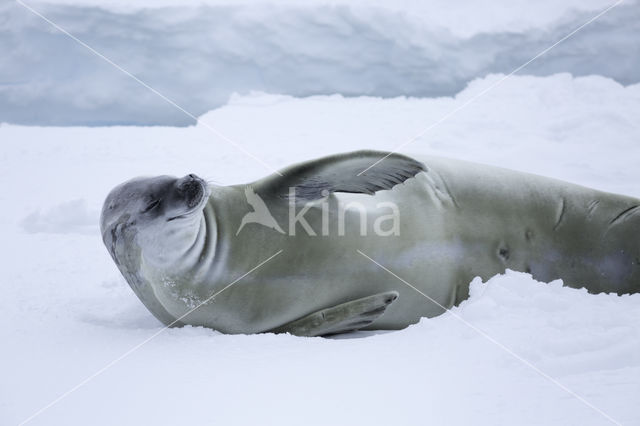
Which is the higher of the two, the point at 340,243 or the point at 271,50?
the point at 271,50

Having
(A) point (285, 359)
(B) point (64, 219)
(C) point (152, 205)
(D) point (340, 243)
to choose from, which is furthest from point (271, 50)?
(A) point (285, 359)

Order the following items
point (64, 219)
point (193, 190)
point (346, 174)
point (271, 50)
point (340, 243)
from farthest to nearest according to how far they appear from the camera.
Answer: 1. point (271, 50)
2. point (64, 219)
3. point (340, 243)
4. point (346, 174)
5. point (193, 190)

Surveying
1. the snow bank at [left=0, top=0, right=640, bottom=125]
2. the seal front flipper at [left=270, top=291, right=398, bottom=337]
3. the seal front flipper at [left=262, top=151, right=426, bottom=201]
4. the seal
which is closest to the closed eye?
the seal

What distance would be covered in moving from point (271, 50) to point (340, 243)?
322 inches

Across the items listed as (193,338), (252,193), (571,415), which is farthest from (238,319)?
(571,415)

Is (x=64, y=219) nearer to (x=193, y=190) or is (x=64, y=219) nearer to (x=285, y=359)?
(x=193, y=190)

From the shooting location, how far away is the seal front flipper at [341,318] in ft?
6.87

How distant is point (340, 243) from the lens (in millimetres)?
2160

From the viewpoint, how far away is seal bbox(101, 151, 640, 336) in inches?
78.9

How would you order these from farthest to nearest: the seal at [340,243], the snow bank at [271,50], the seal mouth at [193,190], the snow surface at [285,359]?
1. the snow bank at [271,50]
2. the seal at [340,243]
3. the seal mouth at [193,190]
4. the snow surface at [285,359]

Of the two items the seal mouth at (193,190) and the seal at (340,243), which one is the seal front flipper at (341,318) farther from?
the seal mouth at (193,190)

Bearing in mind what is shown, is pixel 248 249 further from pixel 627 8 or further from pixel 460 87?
pixel 627 8

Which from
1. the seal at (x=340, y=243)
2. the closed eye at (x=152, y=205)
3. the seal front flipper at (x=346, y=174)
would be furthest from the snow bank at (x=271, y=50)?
the closed eye at (x=152, y=205)

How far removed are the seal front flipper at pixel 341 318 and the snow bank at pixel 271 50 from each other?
803 centimetres
